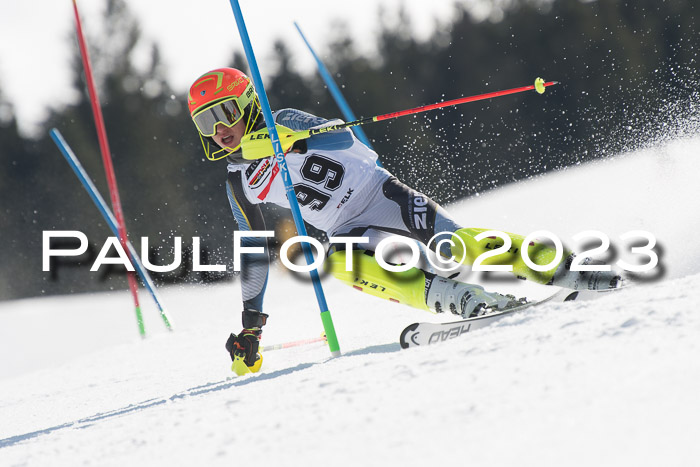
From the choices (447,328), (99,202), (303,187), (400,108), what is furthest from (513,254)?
(400,108)

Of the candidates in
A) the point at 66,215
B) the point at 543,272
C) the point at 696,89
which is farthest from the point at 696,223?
the point at 66,215

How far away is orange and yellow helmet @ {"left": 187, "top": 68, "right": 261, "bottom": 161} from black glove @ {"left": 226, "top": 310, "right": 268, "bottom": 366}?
78cm

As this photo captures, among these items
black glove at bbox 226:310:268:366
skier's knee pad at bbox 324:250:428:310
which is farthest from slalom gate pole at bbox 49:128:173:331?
skier's knee pad at bbox 324:250:428:310

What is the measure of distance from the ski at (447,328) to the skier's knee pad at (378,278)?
19cm

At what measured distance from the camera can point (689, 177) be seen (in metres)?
6.11

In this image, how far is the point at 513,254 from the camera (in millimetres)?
3025

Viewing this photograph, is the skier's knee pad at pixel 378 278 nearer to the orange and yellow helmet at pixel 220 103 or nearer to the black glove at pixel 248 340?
the black glove at pixel 248 340

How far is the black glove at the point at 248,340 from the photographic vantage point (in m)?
3.43

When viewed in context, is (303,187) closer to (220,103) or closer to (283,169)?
(283,169)

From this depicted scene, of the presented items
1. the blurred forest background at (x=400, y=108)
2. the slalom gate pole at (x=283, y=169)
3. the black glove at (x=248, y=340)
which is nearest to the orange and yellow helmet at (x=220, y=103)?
the slalom gate pole at (x=283, y=169)

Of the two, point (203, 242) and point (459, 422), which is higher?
point (203, 242)

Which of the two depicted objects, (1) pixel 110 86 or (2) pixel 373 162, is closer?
(2) pixel 373 162

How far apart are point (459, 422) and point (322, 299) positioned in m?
1.89

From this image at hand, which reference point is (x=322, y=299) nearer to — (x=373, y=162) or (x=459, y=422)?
(x=373, y=162)
